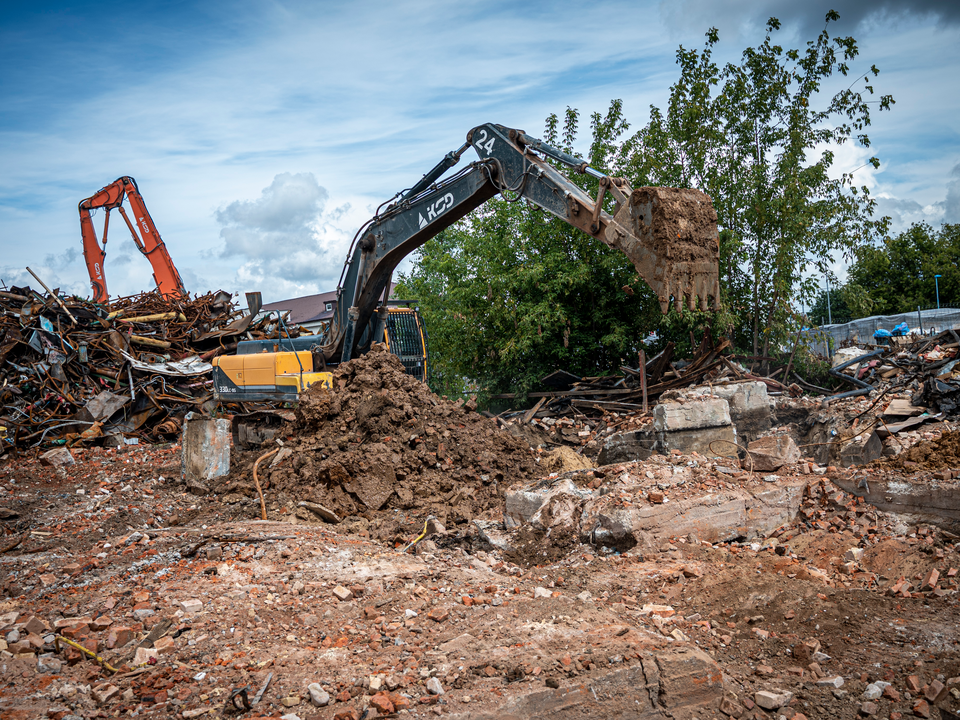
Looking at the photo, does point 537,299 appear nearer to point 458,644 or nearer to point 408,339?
point 408,339

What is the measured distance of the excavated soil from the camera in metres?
7.00

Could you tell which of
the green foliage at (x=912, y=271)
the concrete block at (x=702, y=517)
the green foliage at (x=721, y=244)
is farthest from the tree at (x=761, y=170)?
the green foliage at (x=912, y=271)

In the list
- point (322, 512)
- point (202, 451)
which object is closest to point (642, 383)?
point (322, 512)

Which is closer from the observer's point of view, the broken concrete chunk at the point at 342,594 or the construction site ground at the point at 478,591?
the construction site ground at the point at 478,591

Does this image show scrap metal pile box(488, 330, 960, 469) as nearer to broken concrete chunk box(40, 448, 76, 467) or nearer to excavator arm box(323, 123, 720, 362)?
excavator arm box(323, 123, 720, 362)

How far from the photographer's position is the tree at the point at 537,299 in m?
12.5

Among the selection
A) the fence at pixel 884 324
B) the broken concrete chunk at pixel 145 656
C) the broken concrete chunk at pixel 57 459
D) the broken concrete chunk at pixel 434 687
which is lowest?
the broken concrete chunk at pixel 434 687

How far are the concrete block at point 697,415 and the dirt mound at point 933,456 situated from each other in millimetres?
2487

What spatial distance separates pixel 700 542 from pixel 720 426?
3.34 meters

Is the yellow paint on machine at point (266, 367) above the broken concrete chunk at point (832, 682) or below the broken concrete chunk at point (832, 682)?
above

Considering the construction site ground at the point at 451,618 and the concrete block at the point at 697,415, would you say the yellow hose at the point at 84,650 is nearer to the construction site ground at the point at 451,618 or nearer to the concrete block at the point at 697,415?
the construction site ground at the point at 451,618

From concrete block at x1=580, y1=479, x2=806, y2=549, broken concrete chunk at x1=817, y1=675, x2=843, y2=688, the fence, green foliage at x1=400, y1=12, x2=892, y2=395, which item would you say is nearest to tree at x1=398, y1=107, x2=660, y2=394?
green foliage at x1=400, y1=12, x2=892, y2=395

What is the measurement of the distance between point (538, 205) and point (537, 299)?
5034mm

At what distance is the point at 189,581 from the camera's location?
4809 millimetres
